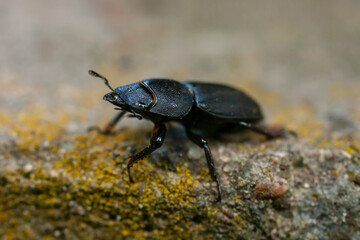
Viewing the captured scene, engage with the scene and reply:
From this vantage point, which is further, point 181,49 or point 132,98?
point 181,49

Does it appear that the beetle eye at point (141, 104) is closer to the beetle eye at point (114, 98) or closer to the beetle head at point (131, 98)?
the beetle head at point (131, 98)

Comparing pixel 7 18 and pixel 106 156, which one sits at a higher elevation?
pixel 7 18

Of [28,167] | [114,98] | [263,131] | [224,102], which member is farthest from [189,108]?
[28,167]

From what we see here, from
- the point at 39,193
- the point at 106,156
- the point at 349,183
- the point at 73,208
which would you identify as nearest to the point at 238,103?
the point at 349,183

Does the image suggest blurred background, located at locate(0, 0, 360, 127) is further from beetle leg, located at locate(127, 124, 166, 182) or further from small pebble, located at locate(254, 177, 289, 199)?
small pebble, located at locate(254, 177, 289, 199)

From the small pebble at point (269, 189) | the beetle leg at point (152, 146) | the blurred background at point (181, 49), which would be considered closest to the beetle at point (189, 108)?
the beetle leg at point (152, 146)

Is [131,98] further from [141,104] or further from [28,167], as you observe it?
[28,167]

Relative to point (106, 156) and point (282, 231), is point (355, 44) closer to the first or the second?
point (282, 231)
